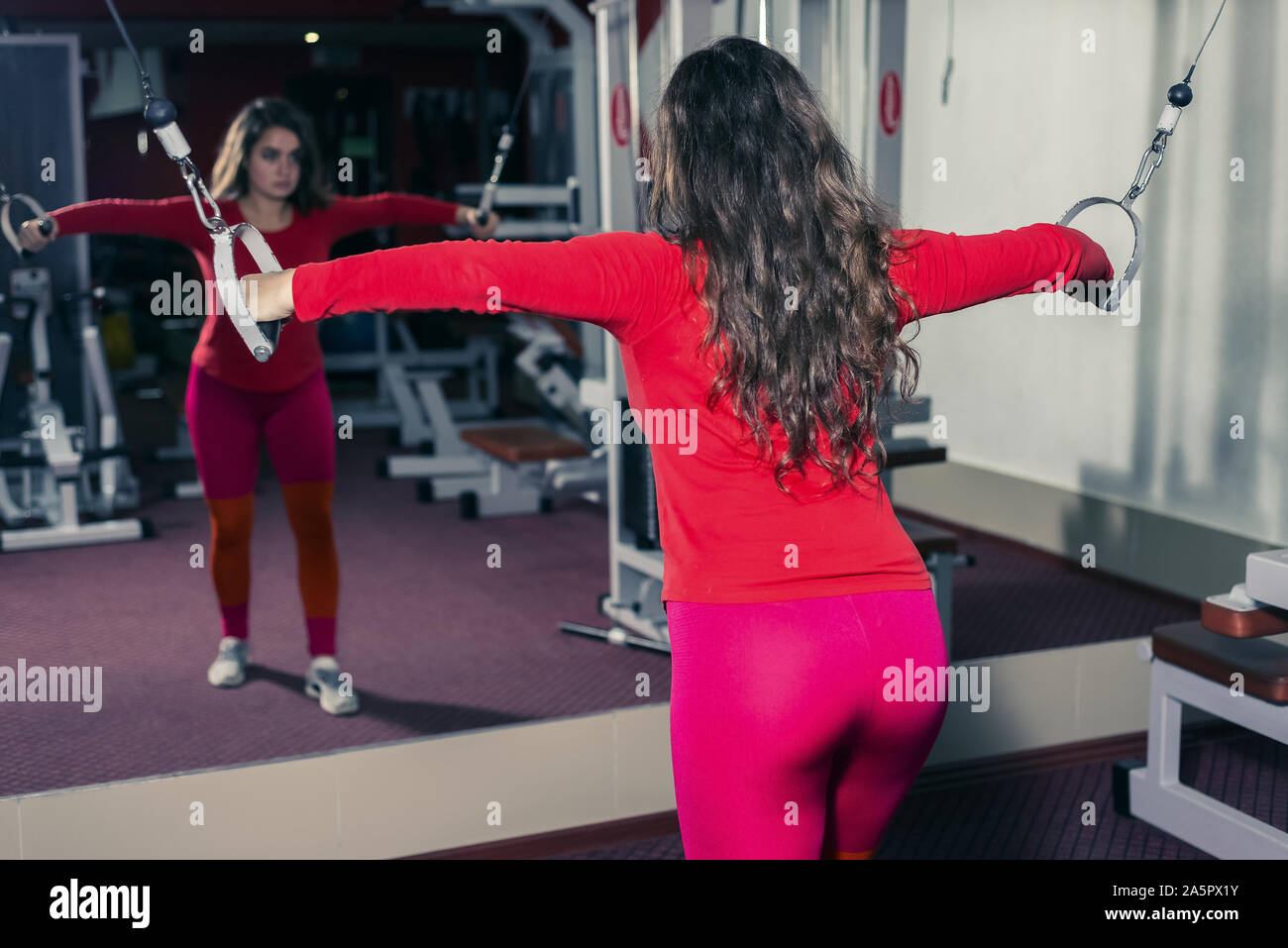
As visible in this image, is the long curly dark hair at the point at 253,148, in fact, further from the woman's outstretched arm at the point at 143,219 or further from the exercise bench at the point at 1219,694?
the exercise bench at the point at 1219,694

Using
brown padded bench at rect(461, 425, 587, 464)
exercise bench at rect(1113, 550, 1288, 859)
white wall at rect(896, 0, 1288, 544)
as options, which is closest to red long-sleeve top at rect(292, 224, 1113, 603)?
exercise bench at rect(1113, 550, 1288, 859)

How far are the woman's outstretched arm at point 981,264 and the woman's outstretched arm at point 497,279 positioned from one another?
0.28m

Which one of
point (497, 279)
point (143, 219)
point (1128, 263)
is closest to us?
point (497, 279)

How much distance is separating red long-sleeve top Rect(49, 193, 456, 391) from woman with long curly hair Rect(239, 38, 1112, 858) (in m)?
1.75

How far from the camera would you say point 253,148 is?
2.90 meters

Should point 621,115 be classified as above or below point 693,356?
Answer: above

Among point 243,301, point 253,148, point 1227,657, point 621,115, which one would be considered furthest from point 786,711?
point 621,115

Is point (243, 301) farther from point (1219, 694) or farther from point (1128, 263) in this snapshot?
point (1219, 694)

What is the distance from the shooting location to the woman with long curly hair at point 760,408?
120 centimetres

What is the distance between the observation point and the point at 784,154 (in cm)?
122

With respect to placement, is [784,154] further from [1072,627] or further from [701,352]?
[1072,627]

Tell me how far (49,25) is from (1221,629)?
8.52 meters

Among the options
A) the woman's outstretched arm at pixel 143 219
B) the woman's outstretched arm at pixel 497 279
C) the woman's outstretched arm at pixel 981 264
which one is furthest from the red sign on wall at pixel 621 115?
the woman's outstretched arm at pixel 497 279

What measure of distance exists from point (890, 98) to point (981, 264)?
2133 mm
